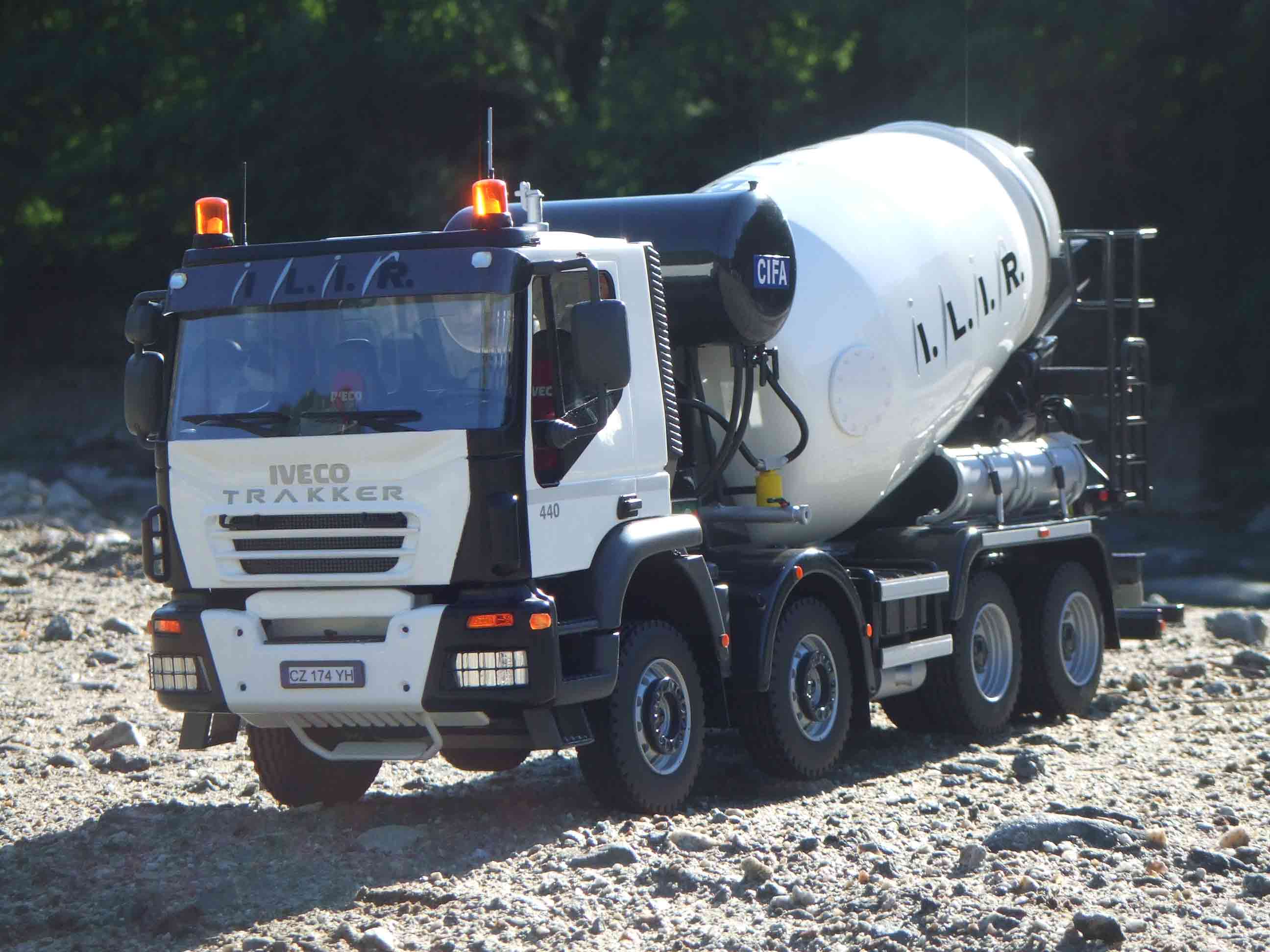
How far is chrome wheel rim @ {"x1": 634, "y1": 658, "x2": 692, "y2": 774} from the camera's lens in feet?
27.1

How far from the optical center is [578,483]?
7812 mm

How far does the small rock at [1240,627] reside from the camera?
50.2ft

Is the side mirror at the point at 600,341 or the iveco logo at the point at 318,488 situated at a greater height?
the side mirror at the point at 600,341

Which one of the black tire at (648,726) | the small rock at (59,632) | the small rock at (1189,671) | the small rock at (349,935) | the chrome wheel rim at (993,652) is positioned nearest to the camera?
the small rock at (349,935)

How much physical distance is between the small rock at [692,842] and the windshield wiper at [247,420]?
2.40m

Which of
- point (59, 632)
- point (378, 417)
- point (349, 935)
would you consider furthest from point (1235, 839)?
point (59, 632)

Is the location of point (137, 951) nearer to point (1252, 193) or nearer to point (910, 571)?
point (910, 571)

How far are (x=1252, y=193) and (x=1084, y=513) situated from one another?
17564mm

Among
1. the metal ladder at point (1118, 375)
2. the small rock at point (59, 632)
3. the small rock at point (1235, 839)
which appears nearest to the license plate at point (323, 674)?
the small rock at point (1235, 839)

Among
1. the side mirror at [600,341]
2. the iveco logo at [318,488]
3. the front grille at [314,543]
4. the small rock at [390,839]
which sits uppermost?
the side mirror at [600,341]

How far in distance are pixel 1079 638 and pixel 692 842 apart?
17.6 feet

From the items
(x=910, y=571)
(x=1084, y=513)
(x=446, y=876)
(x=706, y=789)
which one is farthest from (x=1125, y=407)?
(x=446, y=876)

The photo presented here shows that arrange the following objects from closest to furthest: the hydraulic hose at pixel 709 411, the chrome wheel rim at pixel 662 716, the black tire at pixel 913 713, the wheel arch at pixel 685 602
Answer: the chrome wheel rim at pixel 662 716, the wheel arch at pixel 685 602, the hydraulic hose at pixel 709 411, the black tire at pixel 913 713

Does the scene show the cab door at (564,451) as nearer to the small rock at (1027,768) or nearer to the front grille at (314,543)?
the front grille at (314,543)
